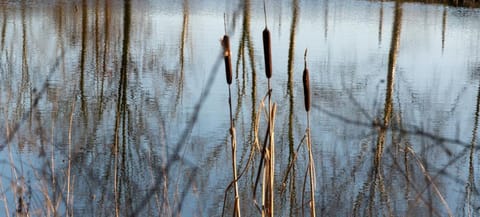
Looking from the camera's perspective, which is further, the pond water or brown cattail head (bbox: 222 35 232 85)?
the pond water

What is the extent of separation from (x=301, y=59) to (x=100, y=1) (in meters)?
6.00

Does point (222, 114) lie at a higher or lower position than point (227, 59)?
lower

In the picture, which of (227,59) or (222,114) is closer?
(227,59)

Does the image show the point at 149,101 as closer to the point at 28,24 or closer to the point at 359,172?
the point at 359,172

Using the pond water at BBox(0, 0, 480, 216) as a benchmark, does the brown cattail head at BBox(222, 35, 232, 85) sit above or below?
above

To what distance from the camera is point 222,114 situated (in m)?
5.96

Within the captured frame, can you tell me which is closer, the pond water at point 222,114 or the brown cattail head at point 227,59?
the brown cattail head at point 227,59

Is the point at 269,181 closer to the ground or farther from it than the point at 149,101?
farther from it

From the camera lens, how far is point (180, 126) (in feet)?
17.6

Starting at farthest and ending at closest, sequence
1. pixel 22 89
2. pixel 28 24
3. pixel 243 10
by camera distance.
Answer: pixel 243 10, pixel 28 24, pixel 22 89

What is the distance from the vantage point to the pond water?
3994mm

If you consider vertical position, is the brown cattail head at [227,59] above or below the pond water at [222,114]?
above

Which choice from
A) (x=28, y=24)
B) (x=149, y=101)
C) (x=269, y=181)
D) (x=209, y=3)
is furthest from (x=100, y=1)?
(x=269, y=181)

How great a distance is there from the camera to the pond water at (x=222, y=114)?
3.99 metres
